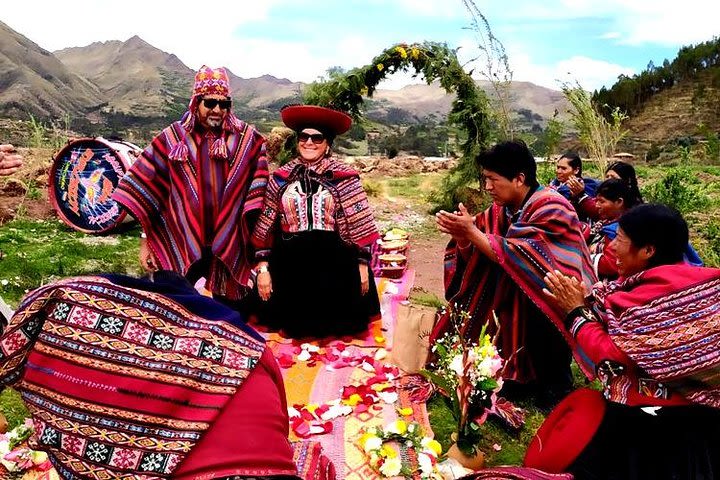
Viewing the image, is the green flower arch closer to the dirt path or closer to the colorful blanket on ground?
the dirt path

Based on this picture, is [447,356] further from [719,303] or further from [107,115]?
[107,115]

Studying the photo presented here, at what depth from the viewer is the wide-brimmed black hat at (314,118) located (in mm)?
4613

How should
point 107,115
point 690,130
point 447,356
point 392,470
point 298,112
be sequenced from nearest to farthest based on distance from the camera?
point 392,470
point 447,356
point 298,112
point 690,130
point 107,115

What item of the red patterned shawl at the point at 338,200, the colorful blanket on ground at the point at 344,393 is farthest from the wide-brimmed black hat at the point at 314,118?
the colorful blanket on ground at the point at 344,393

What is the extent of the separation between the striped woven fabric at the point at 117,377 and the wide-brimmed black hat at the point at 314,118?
3.10 meters

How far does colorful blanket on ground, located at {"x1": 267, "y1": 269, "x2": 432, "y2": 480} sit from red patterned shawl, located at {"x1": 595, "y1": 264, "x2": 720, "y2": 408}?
1.56 meters

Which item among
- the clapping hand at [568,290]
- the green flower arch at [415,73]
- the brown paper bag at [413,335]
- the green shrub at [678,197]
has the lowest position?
the brown paper bag at [413,335]

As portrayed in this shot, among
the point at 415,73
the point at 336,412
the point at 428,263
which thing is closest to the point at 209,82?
the point at 336,412

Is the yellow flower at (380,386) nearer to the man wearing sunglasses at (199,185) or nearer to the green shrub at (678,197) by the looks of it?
the man wearing sunglasses at (199,185)

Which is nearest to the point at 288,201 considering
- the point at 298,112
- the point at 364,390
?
the point at 298,112

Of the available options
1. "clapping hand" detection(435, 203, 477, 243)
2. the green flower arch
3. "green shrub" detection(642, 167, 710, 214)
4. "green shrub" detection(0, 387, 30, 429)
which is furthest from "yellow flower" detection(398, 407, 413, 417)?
"green shrub" detection(642, 167, 710, 214)

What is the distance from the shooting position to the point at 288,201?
15.4ft

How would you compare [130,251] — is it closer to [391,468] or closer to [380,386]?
[380,386]

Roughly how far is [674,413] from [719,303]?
20.1 inches
